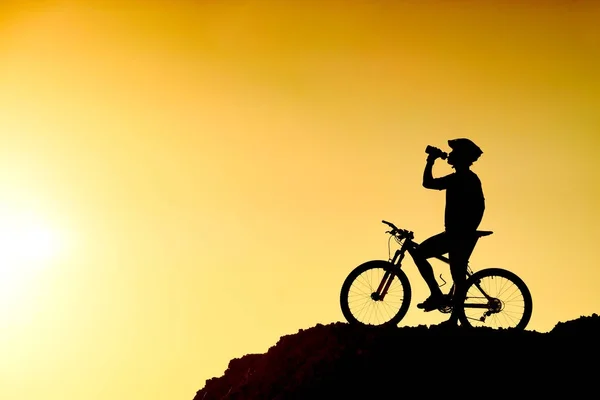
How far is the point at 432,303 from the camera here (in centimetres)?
1316

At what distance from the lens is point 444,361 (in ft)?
38.4

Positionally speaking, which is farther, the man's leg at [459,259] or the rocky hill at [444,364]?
the man's leg at [459,259]

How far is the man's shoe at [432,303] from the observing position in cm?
1316

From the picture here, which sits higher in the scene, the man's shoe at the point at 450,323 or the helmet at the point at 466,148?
the helmet at the point at 466,148

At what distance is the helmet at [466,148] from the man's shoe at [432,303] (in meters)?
2.93

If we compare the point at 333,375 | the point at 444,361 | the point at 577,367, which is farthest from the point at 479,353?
the point at 333,375

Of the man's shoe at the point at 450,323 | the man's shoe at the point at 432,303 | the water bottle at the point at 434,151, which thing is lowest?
the man's shoe at the point at 450,323

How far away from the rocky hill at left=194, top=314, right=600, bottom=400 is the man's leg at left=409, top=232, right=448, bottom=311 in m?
0.53

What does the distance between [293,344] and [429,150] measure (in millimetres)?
5366

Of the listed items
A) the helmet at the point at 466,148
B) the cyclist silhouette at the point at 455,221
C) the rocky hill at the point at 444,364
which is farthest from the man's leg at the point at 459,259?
the helmet at the point at 466,148

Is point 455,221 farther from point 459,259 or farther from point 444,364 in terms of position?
point 444,364

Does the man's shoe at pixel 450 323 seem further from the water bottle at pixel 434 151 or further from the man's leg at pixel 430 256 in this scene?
the water bottle at pixel 434 151

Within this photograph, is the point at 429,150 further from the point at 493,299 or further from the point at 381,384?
the point at 381,384

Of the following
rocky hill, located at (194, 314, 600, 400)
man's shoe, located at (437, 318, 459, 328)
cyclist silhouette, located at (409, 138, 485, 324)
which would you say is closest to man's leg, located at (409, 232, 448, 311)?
cyclist silhouette, located at (409, 138, 485, 324)
